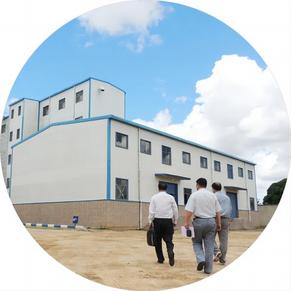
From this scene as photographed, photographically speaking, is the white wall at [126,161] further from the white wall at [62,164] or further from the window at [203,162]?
the window at [203,162]

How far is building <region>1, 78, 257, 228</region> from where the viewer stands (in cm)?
516

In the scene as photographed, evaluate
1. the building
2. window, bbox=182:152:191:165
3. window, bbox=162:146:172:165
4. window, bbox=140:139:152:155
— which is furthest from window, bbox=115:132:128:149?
window, bbox=182:152:191:165

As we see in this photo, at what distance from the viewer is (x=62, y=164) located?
754cm

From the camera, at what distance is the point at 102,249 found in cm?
484

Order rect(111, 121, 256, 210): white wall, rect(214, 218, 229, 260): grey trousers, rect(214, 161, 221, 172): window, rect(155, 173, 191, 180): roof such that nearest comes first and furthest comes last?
rect(214, 218, 229, 260): grey trousers, rect(111, 121, 256, 210): white wall, rect(214, 161, 221, 172): window, rect(155, 173, 191, 180): roof

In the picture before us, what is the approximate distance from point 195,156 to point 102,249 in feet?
5.69

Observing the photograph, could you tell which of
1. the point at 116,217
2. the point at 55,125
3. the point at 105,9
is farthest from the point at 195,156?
the point at 116,217

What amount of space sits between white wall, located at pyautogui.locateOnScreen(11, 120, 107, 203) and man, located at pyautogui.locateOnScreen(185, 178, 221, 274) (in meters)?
3.71

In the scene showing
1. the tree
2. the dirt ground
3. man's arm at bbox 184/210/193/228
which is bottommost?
the dirt ground

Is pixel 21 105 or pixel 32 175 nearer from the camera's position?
pixel 21 105

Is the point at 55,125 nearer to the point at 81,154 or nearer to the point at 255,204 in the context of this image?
the point at 81,154

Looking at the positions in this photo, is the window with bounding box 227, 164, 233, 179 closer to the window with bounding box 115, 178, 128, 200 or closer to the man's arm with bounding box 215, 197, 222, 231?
the man's arm with bounding box 215, 197, 222, 231

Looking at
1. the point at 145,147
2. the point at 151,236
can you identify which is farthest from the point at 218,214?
the point at 145,147

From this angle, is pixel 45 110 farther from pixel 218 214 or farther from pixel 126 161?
pixel 218 214
